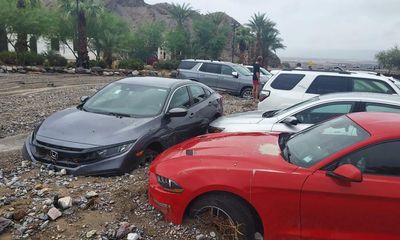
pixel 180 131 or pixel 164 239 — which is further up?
pixel 180 131

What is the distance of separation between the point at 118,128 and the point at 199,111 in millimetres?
2311

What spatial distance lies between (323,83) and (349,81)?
54 centimetres

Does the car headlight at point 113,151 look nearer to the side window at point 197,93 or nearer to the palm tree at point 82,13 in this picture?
the side window at point 197,93

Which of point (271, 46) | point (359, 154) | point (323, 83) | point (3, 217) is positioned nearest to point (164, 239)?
point (3, 217)

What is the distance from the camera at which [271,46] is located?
2244 inches

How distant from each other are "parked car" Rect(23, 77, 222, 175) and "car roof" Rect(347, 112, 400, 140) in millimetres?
2921

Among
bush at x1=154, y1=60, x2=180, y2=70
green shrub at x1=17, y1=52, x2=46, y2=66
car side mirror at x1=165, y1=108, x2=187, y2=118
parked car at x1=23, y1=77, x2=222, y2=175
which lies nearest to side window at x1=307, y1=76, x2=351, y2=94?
parked car at x1=23, y1=77, x2=222, y2=175

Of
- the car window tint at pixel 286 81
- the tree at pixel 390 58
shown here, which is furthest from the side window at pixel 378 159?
the tree at pixel 390 58

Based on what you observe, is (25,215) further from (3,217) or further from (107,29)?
(107,29)

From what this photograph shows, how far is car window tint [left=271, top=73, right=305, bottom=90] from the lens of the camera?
28.4 feet

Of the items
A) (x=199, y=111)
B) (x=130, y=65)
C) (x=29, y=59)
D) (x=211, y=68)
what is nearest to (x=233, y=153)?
(x=199, y=111)

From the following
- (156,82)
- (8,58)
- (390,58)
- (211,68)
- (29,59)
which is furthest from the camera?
(390,58)

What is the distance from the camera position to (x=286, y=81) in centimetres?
884

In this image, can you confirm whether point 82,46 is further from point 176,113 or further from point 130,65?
point 176,113
